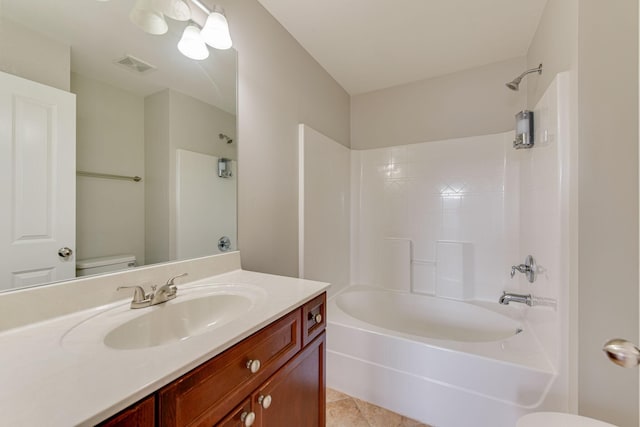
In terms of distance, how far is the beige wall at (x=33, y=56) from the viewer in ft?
2.28

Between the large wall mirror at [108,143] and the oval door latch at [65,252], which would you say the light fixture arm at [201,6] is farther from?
the oval door latch at [65,252]

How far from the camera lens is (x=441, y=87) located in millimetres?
2279

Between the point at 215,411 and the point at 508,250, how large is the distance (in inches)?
90.0

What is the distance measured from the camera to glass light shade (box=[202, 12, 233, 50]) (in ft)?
3.73

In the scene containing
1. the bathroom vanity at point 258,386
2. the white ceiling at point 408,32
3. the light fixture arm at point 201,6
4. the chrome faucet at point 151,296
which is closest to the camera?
the bathroom vanity at point 258,386

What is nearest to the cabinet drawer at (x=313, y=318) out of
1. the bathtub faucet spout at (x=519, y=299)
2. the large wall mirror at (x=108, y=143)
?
the large wall mirror at (x=108, y=143)

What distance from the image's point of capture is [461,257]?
2.17 metres

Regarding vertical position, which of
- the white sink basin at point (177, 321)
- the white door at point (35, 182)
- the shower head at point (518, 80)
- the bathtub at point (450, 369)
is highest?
the shower head at point (518, 80)

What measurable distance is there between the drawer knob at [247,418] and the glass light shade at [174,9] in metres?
1.47

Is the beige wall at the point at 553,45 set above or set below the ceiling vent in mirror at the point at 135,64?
above

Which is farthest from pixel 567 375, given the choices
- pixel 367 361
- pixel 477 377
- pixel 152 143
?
pixel 152 143

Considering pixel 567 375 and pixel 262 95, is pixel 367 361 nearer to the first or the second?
pixel 567 375

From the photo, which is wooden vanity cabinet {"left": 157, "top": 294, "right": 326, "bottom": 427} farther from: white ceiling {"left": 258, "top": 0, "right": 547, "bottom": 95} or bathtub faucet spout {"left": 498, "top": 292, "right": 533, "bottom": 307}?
white ceiling {"left": 258, "top": 0, "right": 547, "bottom": 95}

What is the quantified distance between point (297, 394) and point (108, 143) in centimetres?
112
